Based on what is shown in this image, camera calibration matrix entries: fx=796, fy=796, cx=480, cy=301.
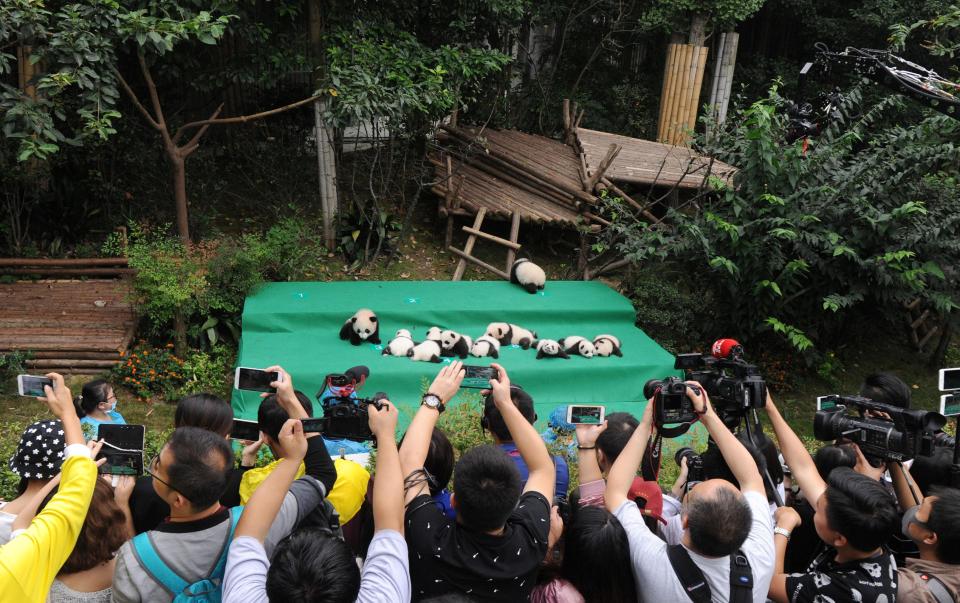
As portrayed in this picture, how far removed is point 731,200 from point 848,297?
1.62 metres

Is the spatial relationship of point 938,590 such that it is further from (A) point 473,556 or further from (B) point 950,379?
(A) point 473,556

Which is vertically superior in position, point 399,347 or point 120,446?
point 120,446

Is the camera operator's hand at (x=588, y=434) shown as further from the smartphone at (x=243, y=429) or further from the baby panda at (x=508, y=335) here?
the baby panda at (x=508, y=335)

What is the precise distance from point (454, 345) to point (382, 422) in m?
5.31

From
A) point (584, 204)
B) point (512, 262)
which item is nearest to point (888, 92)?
point (584, 204)

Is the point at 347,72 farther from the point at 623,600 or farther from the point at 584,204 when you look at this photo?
the point at 623,600

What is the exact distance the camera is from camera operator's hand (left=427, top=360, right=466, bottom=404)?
317 cm

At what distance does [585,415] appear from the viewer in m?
3.67

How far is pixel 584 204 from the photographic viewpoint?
10.9 m

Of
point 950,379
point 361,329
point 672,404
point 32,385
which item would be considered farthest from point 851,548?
point 361,329

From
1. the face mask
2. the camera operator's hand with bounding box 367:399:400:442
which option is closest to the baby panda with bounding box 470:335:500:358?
the face mask

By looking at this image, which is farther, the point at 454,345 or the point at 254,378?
the point at 454,345

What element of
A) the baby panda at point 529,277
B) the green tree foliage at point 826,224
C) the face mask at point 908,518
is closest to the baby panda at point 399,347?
the baby panda at point 529,277

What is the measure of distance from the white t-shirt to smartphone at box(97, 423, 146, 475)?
1883mm
